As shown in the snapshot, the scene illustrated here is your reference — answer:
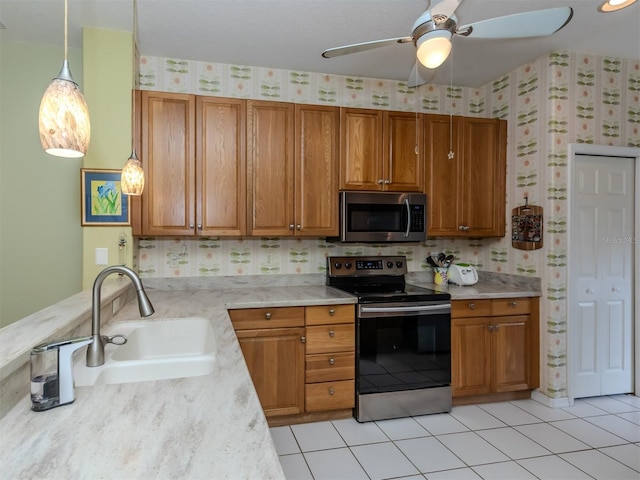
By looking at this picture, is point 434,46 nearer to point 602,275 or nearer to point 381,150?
point 381,150

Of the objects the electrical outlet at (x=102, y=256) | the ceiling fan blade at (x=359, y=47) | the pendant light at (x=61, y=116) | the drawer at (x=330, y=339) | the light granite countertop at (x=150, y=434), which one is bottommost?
the drawer at (x=330, y=339)

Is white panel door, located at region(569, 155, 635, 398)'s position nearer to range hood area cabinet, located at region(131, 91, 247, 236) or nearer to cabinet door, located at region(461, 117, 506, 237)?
cabinet door, located at region(461, 117, 506, 237)

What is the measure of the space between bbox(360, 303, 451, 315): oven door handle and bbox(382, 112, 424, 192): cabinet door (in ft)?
3.19

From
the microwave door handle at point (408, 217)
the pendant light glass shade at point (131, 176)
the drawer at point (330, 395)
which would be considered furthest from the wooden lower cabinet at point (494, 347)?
the pendant light glass shade at point (131, 176)

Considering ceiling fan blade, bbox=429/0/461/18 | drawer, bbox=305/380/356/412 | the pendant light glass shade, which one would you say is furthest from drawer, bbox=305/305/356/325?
ceiling fan blade, bbox=429/0/461/18

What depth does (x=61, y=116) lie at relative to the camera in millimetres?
886

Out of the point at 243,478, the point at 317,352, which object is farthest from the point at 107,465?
the point at 317,352

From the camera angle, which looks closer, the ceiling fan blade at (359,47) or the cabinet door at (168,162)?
the ceiling fan blade at (359,47)

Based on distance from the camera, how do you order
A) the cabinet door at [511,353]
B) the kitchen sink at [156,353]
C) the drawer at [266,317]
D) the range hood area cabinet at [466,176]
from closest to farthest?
the kitchen sink at [156,353], the drawer at [266,317], the cabinet door at [511,353], the range hood area cabinet at [466,176]

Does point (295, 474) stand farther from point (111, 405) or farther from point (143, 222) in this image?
point (143, 222)

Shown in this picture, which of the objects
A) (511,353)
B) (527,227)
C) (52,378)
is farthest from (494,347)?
(52,378)

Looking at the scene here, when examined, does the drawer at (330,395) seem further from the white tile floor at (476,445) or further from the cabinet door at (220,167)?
the cabinet door at (220,167)

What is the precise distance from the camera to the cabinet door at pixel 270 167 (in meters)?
2.81

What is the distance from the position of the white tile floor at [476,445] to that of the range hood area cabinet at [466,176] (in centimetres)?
145
